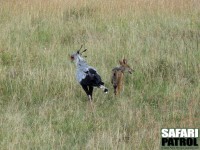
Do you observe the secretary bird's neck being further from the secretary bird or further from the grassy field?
the grassy field

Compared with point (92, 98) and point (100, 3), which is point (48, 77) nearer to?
point (92, 98)

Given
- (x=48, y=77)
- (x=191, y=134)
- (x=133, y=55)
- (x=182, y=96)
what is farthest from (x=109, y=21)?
(x=191, y=134)

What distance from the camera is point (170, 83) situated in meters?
5.55

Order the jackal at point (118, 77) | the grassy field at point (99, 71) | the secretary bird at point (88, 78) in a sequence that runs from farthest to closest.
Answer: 1. the jackal at point (118, 77)
2. the secretary bird at point (88, 78)
3. the grassy field at point (99, 71)

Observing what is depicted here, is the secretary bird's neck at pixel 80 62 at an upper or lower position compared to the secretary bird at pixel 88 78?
upper

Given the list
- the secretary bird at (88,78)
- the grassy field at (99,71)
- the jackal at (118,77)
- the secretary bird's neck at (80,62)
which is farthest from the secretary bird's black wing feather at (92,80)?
the jackal at (118,77)

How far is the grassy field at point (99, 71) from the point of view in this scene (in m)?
4.36

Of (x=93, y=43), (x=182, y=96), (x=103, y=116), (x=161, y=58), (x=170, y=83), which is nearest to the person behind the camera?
(x=103, y=116)

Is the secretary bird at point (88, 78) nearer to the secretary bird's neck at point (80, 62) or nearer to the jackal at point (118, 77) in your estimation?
the secretary bird's neck at point (80, 62)

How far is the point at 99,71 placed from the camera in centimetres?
600

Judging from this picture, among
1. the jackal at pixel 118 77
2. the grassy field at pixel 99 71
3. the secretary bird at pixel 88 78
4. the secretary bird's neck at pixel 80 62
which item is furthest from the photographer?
the jackal at pixel 118 77

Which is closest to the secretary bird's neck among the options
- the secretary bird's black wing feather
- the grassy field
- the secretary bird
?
the secretary bird

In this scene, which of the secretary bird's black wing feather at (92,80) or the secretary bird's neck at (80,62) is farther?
the secretary bird's neck at (80,62)

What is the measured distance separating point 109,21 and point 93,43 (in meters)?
1.26
